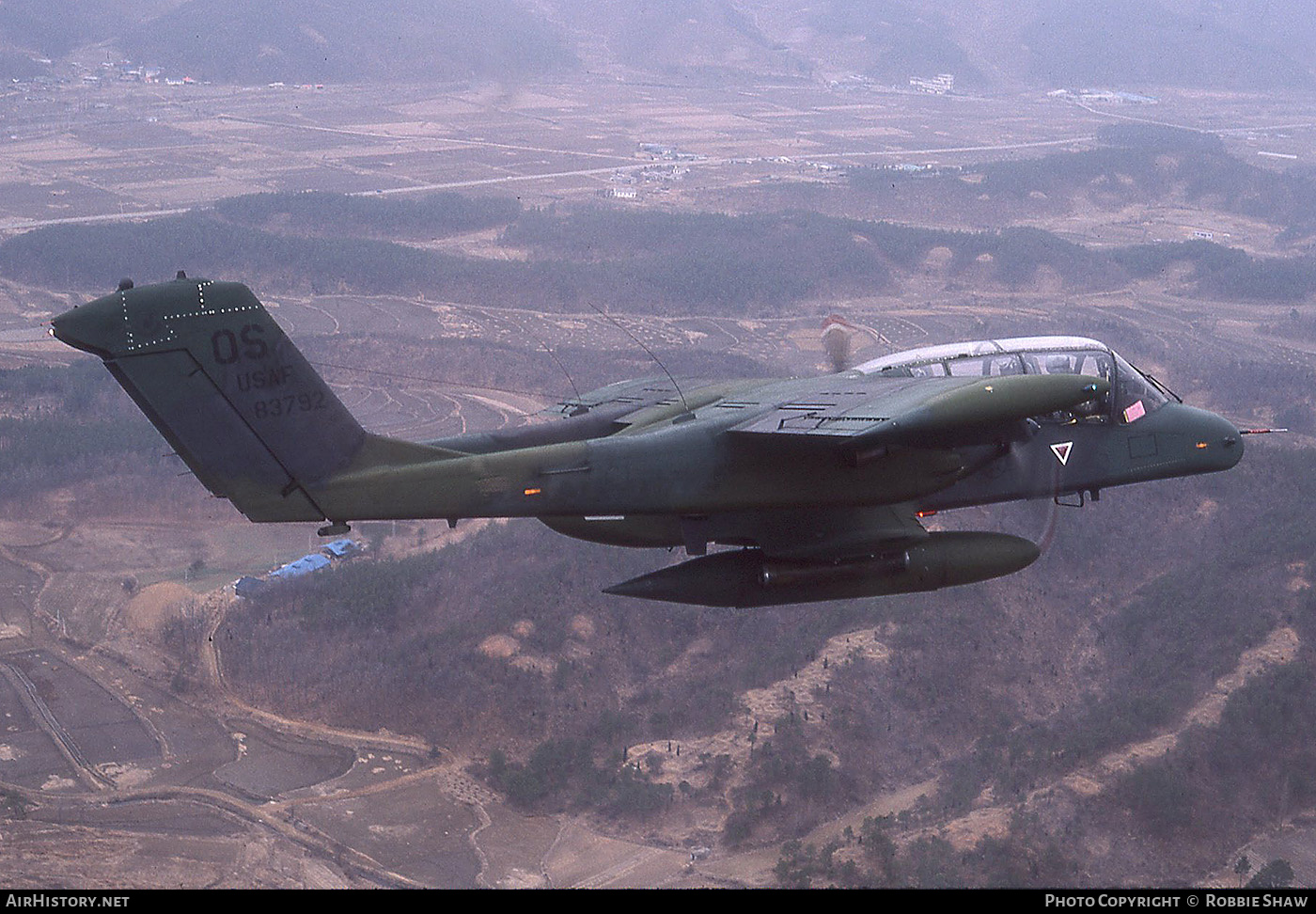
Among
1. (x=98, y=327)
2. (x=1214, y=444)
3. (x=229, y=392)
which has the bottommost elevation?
(x=1214, y=444)

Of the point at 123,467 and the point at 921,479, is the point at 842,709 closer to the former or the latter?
the point at 921,479

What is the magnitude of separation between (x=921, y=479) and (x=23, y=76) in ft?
483

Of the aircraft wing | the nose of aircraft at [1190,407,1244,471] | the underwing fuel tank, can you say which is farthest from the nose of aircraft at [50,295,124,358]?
the nose of aircraft at [1190,407,1244,471]

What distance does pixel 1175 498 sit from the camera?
55000 mm

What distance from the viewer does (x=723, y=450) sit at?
2355cm

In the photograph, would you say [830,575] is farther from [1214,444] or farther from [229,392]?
[229,392]

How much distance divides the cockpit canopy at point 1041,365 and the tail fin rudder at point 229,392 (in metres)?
9.41

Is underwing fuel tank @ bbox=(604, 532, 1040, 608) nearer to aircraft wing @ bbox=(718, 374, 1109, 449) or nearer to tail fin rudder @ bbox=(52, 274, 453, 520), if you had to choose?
aircraft wing @ bbox=(718, 374, 1109, 449)

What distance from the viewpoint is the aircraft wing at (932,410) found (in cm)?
2105

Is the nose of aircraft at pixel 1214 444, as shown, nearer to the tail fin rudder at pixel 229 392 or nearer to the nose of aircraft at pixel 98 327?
the tail fin rudder at pixel 229 392

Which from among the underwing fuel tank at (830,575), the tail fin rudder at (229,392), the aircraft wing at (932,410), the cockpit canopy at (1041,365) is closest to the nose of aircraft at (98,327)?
the tail fin rudder at (229,392)

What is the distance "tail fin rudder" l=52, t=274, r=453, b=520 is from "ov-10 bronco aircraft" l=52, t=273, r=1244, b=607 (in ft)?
0.10

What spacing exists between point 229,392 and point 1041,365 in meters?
15.0

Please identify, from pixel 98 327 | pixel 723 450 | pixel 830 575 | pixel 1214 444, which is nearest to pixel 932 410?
pixel 723 450
